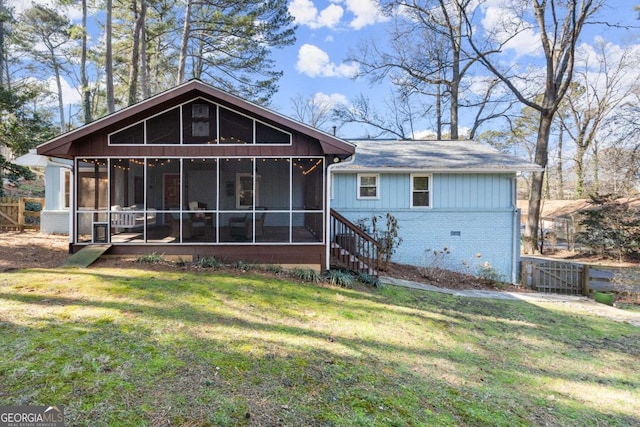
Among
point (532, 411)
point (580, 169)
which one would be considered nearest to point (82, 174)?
point (532, 411)

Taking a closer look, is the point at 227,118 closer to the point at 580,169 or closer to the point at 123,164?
the point at 123,164

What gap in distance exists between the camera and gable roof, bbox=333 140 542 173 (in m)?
10.8

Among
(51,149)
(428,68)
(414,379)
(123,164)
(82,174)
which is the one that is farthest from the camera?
(428,68)

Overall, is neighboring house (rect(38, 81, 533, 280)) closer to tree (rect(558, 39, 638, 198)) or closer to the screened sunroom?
the screened sunroom

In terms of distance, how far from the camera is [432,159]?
465 inches

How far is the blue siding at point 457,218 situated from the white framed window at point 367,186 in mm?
204

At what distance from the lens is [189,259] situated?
26.5ft

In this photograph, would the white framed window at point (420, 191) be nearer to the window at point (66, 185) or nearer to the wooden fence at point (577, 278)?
the wooden fence at point (577, 278)

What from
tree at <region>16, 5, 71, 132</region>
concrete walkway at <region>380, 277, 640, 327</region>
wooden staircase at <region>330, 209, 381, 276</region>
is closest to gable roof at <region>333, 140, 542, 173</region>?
wooden staircase at <region>330, 209, 381, 276</region>

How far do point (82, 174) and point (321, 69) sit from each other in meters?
24.4

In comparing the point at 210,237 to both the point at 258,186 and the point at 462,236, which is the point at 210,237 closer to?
the point at 258,186

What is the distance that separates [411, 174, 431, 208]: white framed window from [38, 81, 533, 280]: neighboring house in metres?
0.03

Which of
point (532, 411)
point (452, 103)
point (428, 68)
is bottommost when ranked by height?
point (532, 411)

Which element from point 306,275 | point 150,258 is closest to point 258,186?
point 150,258
